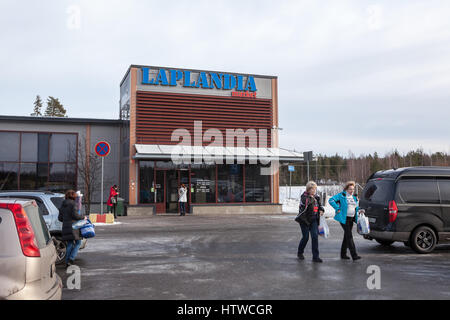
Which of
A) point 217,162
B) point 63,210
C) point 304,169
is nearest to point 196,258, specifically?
point 63,210

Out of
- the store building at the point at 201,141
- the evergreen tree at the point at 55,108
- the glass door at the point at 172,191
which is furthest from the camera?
the evergreen tree at the point at 55,108

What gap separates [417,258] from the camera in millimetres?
9164

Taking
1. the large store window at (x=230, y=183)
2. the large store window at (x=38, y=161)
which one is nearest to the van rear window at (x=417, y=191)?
the large store window at (x=230, y=183)

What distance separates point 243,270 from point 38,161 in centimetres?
1881

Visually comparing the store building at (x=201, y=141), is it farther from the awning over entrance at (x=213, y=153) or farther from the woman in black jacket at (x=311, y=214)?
the woman in black jacket at (x=311, y=214)

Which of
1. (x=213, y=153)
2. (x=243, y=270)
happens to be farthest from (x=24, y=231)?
(x=213, y=153)

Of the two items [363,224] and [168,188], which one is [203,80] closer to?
[168,188]

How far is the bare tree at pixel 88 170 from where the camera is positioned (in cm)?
2237

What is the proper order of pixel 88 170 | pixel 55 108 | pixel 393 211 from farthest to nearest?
1. pixel 55 108
2. pixel 88 170
3. pixel 393 211

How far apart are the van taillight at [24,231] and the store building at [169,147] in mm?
17030

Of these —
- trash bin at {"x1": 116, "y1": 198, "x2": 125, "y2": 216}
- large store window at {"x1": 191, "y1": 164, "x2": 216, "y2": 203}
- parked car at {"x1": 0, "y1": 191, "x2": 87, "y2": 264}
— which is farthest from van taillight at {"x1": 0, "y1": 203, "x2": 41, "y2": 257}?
large store window at {"x1": 191, "y1": 164, "x2": 216, "y2": 203}

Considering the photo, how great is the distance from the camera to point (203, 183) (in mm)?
22547

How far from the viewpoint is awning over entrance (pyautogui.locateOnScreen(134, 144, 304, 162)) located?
20938 mm

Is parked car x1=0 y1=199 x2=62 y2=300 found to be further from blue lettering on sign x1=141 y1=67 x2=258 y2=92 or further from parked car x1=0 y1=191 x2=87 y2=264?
blue lettering on sign x1=141 y1=67 x2=258 y2=92
